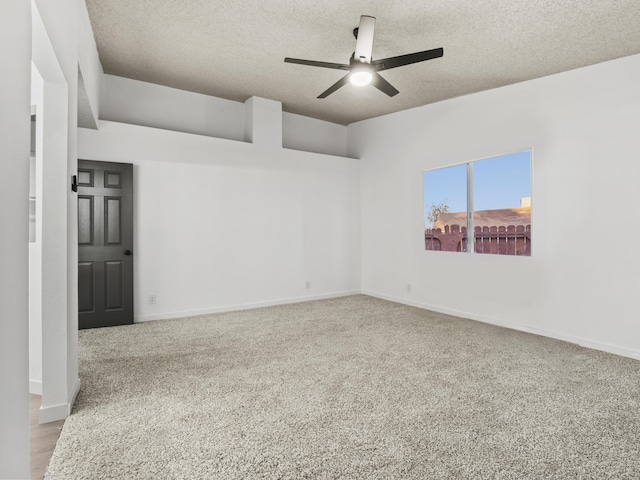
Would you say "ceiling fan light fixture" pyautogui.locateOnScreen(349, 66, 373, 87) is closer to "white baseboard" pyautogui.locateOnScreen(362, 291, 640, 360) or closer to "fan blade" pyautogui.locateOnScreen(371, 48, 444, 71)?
"fan blade" pyautogui.locateOnScreen(371, 48, 444, 71)

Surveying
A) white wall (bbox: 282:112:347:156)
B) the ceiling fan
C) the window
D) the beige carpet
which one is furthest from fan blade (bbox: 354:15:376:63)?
white wall (bbox: 282:112:347:156)

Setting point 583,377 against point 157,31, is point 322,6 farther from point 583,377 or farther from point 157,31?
point 583,377

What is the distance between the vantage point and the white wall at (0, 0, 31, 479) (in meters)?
1.12

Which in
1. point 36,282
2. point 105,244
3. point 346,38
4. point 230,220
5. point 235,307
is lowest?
point 235,307

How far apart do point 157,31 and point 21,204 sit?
9.24 feet

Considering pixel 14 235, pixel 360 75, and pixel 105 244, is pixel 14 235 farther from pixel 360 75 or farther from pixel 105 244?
pixel 105 244

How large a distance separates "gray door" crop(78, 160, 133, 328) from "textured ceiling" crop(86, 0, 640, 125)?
4.29ft

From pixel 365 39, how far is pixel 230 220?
9.61 ft

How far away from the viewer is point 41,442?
1934 mm

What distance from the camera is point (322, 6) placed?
9.55ft

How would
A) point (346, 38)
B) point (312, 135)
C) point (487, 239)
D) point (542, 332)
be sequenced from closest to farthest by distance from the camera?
point (346, 38), point (542, 332), point (487, 239), point (312, 135)

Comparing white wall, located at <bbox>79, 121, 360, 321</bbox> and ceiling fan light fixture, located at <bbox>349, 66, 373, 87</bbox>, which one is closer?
ceiling fan light fixture, located at <bbox>349, 66, 373, 87</bbox>

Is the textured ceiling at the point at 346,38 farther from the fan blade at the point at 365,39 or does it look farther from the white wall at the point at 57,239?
the white wall at the point at 57,239

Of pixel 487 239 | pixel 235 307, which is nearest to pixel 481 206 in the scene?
pixel 487 239
